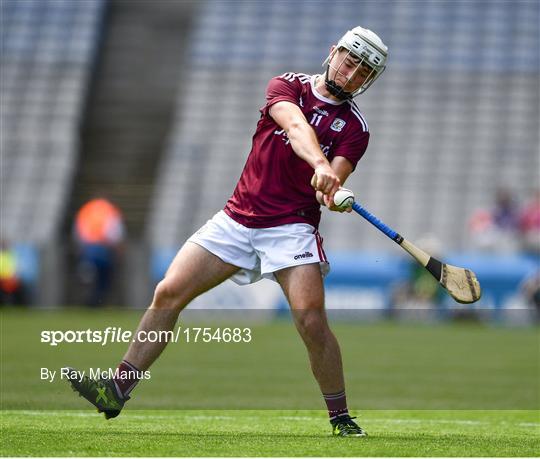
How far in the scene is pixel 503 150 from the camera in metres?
23.4

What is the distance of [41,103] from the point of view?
24234 millimetres

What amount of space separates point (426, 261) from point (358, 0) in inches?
798

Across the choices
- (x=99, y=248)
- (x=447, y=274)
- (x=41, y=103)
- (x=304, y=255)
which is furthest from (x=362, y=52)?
(x=41, y=103)

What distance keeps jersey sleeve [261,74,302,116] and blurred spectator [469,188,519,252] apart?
567 inches

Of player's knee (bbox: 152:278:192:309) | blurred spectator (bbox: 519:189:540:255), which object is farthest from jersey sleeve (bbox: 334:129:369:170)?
blurred spectator (bbox: 519:189:540:255)

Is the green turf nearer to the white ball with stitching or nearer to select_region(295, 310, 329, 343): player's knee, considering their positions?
select_region(295, 310, 329, 343): player's knee

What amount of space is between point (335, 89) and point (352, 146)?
12.2 inches

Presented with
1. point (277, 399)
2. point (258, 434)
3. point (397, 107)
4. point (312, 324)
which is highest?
point (312, 324)

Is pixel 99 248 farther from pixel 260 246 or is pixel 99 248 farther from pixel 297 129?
pixel 297 129

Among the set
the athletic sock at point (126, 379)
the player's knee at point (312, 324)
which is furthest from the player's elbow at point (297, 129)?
the athletic sock at point (126, 379)

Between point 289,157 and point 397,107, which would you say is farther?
point 397,107

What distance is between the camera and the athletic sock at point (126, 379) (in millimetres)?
6379

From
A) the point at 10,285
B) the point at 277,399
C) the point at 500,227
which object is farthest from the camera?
the point at 500,227

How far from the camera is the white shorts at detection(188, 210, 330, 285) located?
20.5 ft
